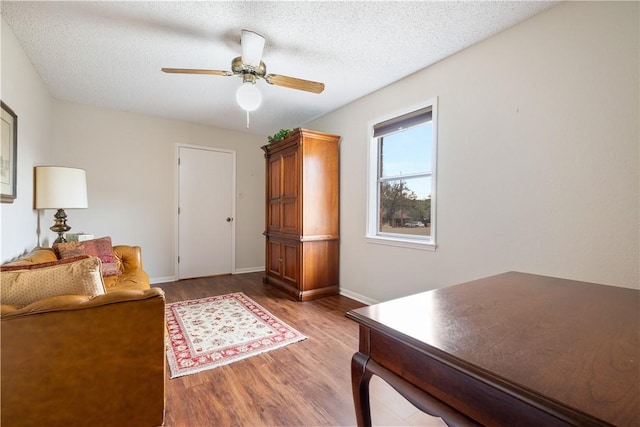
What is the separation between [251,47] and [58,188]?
211cm

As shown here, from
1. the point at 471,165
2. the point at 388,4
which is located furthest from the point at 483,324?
the point at 388,4

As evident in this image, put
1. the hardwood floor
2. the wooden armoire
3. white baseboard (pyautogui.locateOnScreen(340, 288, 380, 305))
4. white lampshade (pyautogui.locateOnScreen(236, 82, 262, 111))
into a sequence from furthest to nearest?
1. the wooden armoire
2. white baseboard (pyautogui.locateOnScreen(340, 288, 380, 305))
3. white lampshade (pyautogui.locateOnScreen(236, 82, 262, 111))
4. the hardwood floor

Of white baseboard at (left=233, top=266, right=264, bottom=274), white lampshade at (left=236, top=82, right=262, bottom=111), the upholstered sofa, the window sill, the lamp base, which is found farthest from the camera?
white baseboard at (left=233, top=266, right=264, bottom=274)

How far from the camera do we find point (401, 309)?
0.94m

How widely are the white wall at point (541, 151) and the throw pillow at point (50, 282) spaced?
2.43m

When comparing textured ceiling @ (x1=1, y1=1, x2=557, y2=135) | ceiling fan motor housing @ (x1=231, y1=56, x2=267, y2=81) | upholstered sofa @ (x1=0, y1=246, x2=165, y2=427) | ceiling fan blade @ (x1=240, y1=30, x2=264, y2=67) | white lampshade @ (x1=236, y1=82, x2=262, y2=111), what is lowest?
upholstered sofa @ (x1=0, y1=246, x2=165, y2=427)

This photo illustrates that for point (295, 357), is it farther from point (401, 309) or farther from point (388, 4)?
point (388, 4)

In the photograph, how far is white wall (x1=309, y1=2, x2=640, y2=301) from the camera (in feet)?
5.26

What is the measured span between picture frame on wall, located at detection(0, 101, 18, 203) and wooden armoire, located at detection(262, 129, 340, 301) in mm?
2383

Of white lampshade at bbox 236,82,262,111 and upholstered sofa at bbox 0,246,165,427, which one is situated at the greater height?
white lampshade at bbox 236,82,262,111

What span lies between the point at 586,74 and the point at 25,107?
4194 millimetres

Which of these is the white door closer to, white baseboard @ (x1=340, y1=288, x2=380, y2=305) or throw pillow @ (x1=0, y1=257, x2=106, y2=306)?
white baseboard @ (x1=340, y1=288, x2=380, y2=305)

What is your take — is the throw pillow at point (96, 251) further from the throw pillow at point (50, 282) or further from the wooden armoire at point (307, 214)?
the wooden armoire at point (307, 214)

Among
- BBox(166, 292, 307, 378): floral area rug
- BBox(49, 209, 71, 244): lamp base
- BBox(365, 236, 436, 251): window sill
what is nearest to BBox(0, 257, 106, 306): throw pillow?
BBox(166, 292, 307, 378): floral area rug
